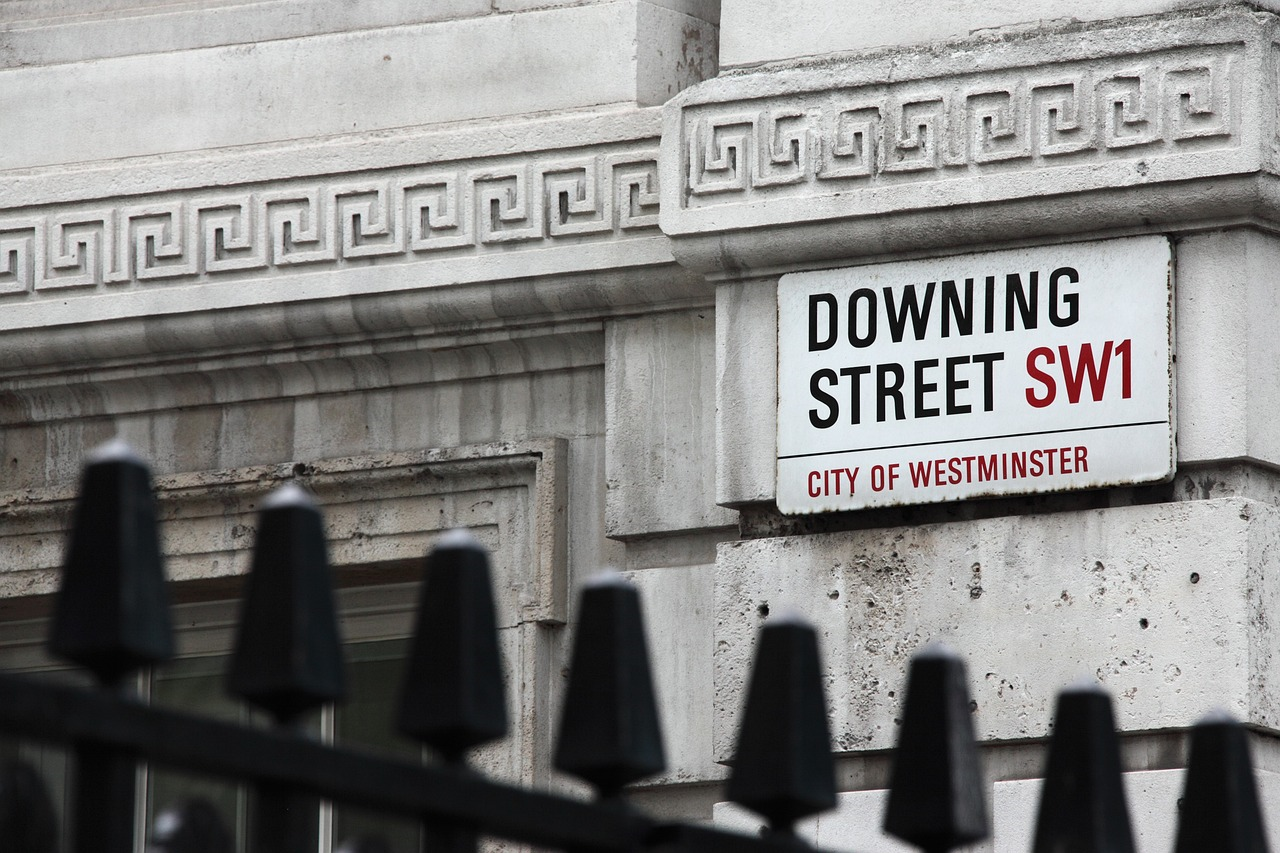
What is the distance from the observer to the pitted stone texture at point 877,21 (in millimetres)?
5777

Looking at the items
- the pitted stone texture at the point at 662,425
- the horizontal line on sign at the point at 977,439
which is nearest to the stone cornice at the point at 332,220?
the pitted stone texture at the point at 662,425

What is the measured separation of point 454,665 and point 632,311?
426 cm

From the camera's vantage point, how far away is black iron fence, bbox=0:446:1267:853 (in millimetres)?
1897

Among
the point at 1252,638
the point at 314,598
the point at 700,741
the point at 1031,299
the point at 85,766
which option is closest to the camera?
the point at 85,766

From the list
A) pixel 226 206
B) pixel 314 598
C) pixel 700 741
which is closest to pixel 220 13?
pixel 226 206

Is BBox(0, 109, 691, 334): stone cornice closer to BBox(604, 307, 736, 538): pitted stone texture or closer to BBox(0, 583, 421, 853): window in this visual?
BBox(604, 307, 736, 538): pitted stone texture

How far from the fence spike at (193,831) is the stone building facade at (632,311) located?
141 inches

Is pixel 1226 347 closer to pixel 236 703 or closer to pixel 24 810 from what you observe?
pixel 236 703

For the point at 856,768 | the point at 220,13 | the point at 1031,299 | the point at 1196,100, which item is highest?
the point at 220,13

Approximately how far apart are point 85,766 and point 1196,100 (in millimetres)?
4100

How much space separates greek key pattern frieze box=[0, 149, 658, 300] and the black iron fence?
3.89 meters

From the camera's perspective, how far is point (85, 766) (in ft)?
6.15

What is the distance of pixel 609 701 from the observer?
2.21 meters

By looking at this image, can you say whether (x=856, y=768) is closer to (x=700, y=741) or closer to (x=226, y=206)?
(x=700, y=741)
